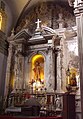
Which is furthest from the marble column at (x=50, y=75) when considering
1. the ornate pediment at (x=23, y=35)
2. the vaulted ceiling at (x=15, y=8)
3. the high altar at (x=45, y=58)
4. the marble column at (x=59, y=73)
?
the vaulted ceiling at (x=15, y=8)

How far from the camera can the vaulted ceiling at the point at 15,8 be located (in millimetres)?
12438

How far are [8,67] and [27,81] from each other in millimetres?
1451

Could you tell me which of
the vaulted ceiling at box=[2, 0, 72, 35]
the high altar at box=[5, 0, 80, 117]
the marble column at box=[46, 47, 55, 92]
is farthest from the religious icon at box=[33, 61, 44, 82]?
the vaulted ceiling at box=[2, 0, 72, 35]

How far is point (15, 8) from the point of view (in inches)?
503

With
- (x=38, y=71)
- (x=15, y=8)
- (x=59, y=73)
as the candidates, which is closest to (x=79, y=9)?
(x=59, y=73)

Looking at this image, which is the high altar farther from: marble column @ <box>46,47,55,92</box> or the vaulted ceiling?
the vaulted ceiling

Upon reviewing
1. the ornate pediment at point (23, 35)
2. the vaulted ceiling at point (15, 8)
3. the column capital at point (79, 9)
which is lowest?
the column capital at point (79, 9)

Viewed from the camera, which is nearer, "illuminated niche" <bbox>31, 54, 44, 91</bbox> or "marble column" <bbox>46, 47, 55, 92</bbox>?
"marble column" <bbox>46, 47, 55, 92</bbox>

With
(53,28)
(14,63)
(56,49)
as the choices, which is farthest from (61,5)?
(14,63)

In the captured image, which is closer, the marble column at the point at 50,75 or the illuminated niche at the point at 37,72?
the marble column at the point at 50,75

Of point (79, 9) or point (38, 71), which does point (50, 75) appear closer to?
point (38, 71)

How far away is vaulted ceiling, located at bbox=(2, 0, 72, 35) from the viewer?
12.4 metres

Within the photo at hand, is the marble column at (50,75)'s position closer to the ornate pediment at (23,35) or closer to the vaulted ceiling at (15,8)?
the ornate pediment at (23,35)

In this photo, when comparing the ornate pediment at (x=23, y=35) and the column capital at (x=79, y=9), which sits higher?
the ornate pediment at (x=23, y=35)
